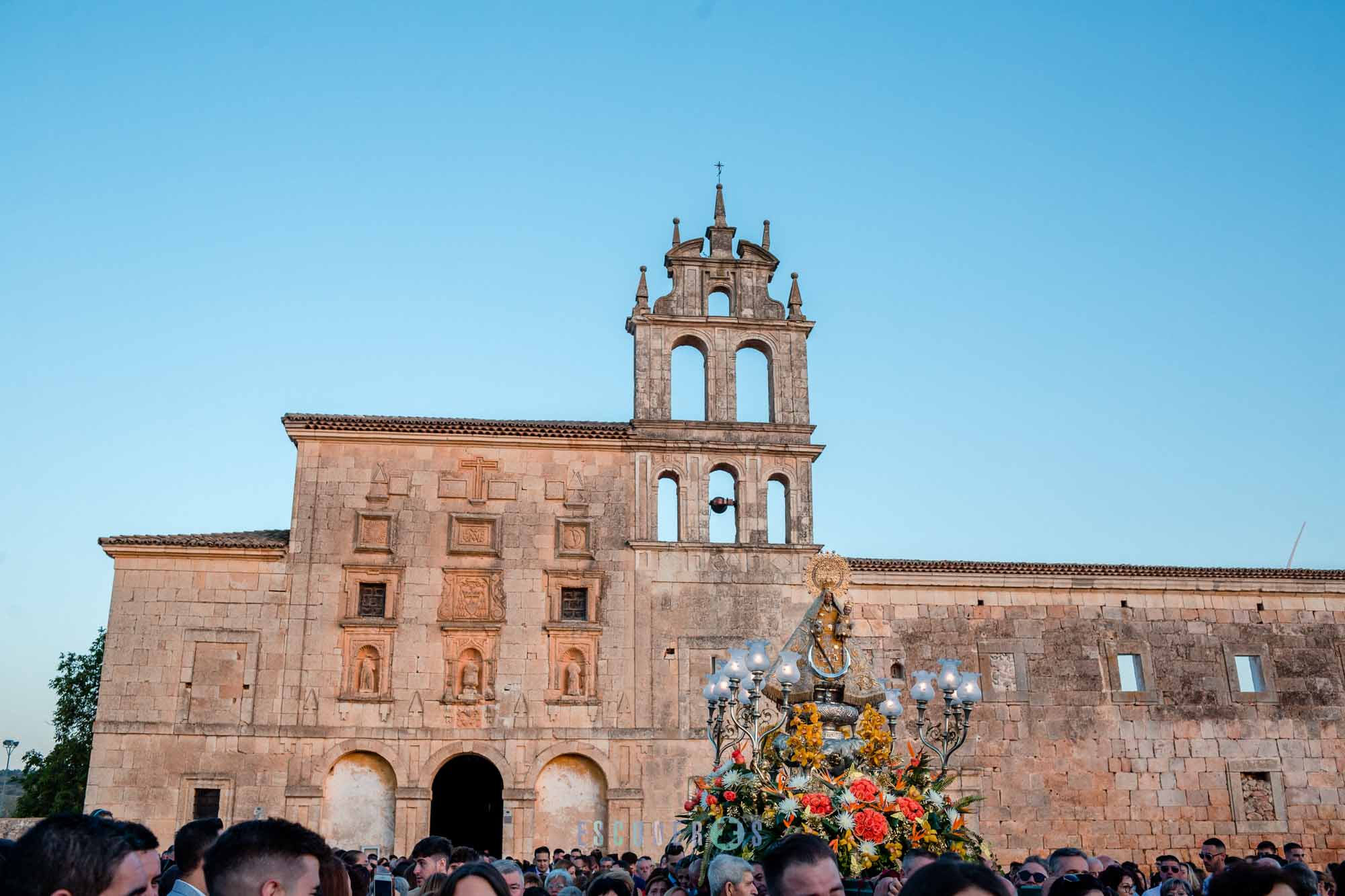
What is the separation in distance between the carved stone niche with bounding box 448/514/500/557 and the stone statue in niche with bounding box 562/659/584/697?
→ 3.07 meters

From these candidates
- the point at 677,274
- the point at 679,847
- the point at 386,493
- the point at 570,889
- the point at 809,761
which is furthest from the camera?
the point at 677,274

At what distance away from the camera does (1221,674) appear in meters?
28.5

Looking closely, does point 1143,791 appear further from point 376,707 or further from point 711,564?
point 376,707

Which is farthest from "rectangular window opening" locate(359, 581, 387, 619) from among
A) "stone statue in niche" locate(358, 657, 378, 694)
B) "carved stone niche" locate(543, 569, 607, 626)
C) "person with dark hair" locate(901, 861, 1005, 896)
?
"person with dark hair" locate(901, 861, 1005, 896)

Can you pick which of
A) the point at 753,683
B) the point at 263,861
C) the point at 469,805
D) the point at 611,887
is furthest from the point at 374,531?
the point at 263,861

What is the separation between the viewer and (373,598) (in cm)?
2622

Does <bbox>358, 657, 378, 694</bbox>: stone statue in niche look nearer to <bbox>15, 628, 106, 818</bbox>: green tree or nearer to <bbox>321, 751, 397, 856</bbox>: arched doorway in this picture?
<bbox>321, 751, 397, 856</bbox>: arched doorway

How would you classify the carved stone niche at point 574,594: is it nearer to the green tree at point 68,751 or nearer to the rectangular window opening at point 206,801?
the rectangular window opening at point 206,801

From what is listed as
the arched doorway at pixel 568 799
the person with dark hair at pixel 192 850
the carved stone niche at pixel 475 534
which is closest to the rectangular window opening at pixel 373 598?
the carved stone niche at pixel 475 534

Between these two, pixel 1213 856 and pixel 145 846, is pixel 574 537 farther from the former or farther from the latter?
pixel 145 846

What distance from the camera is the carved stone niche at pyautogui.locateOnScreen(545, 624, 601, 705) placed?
25.8 meters

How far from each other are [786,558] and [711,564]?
1770mm

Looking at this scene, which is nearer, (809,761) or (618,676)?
(809,761)

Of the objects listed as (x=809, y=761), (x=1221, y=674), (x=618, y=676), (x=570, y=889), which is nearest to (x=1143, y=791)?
(x=1221, y=674)
